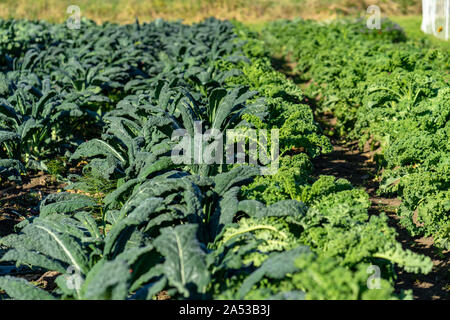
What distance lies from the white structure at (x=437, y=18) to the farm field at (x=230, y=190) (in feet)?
31.4

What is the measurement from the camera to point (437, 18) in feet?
62.3

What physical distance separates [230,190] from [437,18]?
60.0 ft

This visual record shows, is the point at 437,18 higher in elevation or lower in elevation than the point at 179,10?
lower

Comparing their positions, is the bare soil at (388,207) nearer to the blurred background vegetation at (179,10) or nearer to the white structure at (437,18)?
the white structure at (437,18)

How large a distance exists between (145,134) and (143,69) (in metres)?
6.61

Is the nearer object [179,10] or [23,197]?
[23,197]

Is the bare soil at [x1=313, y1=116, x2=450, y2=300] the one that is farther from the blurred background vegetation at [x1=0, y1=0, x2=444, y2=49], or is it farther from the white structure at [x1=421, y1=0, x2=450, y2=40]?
the blurred background vegetation at [x1=0, y1=0, x2=444, y2=49]

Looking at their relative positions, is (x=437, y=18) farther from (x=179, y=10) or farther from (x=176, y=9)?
(x=176, y=9)

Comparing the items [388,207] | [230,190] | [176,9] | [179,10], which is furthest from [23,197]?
[176,9]

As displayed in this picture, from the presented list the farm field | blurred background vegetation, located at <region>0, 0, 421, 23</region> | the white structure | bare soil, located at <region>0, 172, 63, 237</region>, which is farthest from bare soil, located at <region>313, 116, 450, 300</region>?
blurred background vegetation, located at <region>0, 0, 421, 23</region>

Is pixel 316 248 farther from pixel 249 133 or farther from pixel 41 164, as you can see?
pixel 41 164

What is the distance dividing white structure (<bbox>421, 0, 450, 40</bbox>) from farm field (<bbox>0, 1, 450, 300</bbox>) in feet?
31.4

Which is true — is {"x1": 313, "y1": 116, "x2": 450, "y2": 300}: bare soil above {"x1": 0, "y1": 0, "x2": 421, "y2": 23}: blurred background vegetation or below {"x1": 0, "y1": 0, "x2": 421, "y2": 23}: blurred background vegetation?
below

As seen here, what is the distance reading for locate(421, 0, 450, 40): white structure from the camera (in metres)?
17.9
